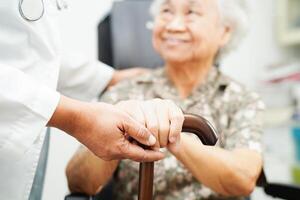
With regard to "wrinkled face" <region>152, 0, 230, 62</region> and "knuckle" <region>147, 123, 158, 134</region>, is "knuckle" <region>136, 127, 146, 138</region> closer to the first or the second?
"knuckle" <region>147, 123, 158, 134</region>

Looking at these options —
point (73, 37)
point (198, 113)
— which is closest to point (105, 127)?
point (198, 113)

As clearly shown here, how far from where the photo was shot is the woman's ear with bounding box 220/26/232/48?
4.30ft

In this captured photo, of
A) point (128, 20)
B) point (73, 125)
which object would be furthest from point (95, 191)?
point (128, 20)

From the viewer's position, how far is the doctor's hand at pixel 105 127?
0.73 m

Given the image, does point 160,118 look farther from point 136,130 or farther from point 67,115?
point 67,115

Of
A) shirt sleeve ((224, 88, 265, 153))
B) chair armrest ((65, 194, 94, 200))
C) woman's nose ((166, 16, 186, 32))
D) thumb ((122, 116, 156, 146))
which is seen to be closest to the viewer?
thumb ((122, 116, 156, 146))

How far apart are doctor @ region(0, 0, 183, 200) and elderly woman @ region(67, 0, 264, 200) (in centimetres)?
26

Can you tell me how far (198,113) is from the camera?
1201 millimetres

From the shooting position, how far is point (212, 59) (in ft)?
4.32

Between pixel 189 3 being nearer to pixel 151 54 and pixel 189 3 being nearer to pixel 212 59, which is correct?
pixel 212 59

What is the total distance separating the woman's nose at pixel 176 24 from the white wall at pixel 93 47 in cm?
48

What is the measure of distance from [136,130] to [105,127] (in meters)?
0.06

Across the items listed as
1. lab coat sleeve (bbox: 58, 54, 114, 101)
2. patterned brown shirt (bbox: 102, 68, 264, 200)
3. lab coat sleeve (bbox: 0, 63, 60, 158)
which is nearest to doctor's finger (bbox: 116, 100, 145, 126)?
lab coat sleeve (bbox: 0, 63, 60, 158)

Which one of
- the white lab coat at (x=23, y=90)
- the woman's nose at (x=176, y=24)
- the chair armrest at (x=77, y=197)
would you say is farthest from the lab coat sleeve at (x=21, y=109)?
the woman's nose at (x=176, y=24)
